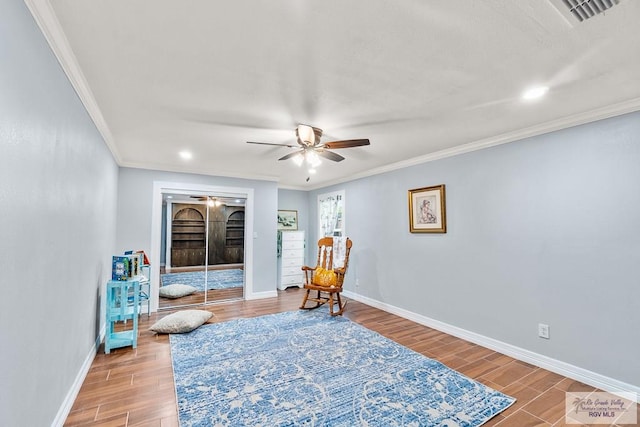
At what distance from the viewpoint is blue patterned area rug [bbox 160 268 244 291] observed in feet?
15.7

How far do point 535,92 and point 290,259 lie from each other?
4975 millimetres

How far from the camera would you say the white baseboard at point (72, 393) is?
6.11 ft

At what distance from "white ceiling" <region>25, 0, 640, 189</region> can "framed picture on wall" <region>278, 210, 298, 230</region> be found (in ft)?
11.6

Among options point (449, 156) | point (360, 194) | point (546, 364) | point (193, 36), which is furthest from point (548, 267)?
point (193, 36)

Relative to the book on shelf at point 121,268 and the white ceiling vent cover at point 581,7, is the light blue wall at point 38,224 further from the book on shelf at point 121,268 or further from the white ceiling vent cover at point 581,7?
the white ceiling vent cover at point 581,7

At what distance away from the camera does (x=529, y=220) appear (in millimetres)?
2889

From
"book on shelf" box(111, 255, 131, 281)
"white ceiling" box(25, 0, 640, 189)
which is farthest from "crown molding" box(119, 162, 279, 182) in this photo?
"book on shelf" box(111, 255, 131, 281)

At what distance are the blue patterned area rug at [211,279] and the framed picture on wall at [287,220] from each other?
5.27 feet

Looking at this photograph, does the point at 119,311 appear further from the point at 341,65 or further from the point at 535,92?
the point at 535,92

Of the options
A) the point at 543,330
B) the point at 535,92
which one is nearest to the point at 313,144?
the point at 535,92

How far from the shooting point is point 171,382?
247 centimetres

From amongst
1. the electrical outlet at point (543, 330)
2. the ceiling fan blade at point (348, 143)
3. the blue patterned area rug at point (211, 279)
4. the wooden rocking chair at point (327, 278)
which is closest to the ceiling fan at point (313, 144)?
the ceiling fan blade at point (348, 143)

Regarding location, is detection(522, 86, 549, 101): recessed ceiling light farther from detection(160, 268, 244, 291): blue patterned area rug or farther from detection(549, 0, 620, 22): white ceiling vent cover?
detection(160, 268, 244, 291): blue patterned area rug

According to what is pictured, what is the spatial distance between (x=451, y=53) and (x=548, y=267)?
2291 mm
